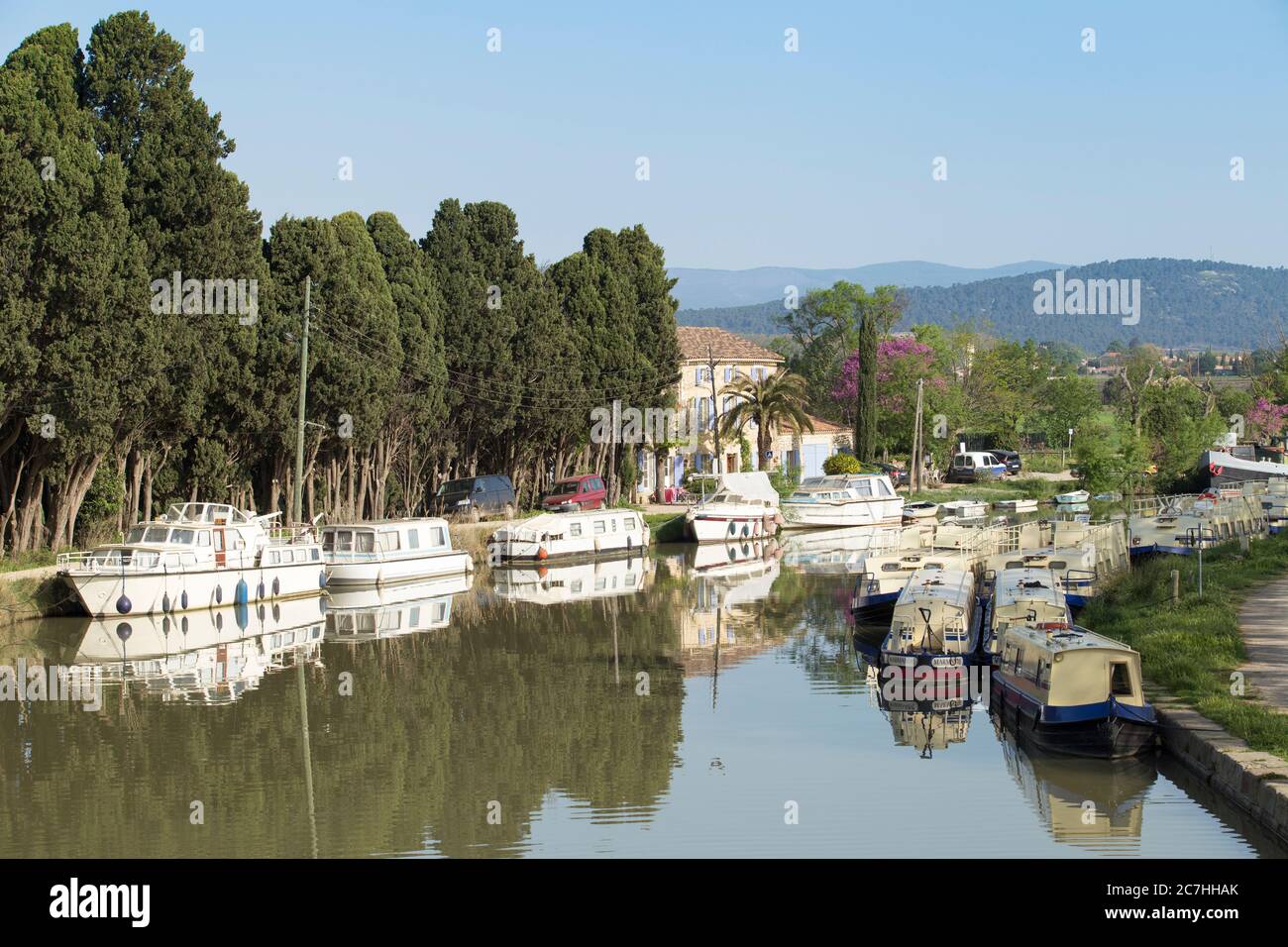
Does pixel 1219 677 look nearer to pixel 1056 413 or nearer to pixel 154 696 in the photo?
pixel 154 696

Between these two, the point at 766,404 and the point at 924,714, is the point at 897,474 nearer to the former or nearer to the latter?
the point at 766,404

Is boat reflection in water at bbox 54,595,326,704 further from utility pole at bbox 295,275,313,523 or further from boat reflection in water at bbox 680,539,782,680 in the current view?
boat reflection in water at bbox 680,539,782,680

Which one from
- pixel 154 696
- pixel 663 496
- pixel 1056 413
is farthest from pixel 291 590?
pixel 1056 413

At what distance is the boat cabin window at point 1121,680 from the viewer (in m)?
19.5

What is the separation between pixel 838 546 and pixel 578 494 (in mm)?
10609

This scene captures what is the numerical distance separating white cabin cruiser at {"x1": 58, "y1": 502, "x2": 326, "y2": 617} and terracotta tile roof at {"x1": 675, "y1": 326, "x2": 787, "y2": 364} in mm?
43691

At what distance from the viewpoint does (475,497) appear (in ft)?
175

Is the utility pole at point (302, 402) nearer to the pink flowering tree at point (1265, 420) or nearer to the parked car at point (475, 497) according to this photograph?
the parked car at point (475, 497)

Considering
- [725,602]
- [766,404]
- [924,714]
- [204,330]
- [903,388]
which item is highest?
[204,330]

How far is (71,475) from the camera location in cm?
3494

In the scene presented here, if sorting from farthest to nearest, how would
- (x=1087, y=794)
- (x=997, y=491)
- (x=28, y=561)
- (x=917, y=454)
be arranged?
(x=997, y=491), (x=917, y=454), (x=28, y=561), (x=1087, y=794)

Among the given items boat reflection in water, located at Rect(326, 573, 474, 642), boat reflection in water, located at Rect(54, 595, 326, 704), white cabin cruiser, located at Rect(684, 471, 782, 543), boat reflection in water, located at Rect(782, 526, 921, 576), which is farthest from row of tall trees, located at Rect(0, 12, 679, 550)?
boat reflection in water, located at Rect(782, 526, 921, 576)

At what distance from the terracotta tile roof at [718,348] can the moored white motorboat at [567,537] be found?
89.9ft

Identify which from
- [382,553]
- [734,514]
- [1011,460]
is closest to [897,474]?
[1011,460]
